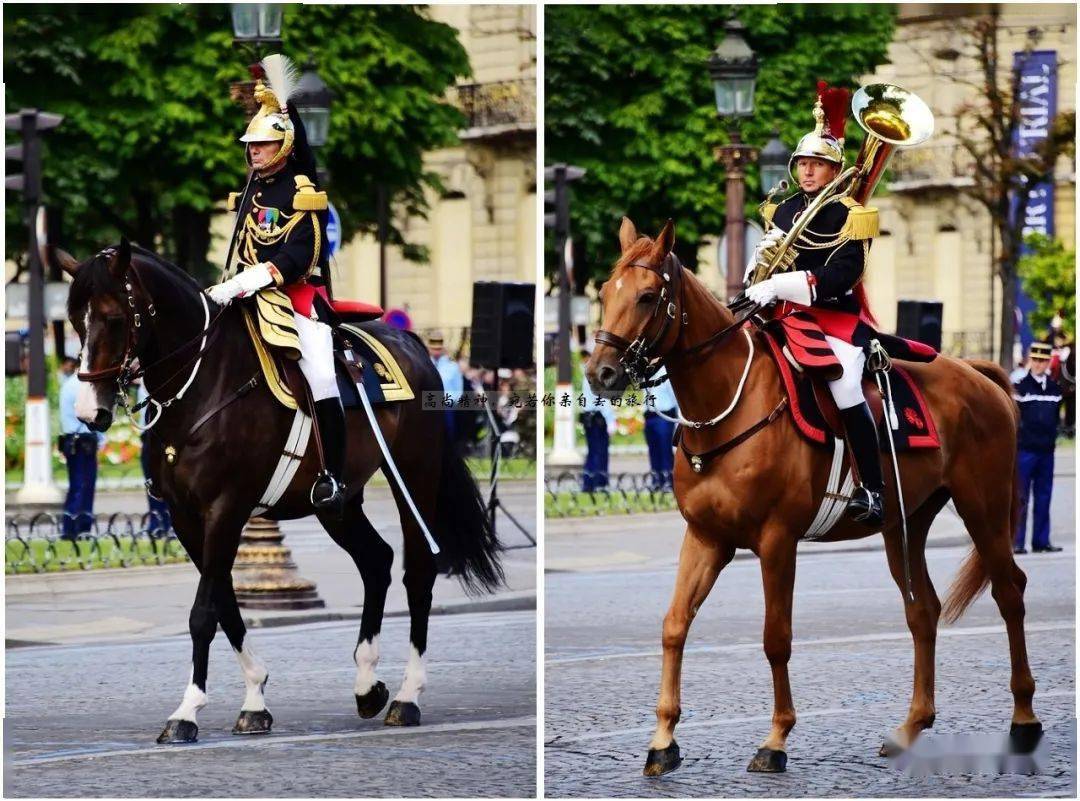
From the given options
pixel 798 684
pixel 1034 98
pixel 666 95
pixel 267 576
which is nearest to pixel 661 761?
pixel 798 684

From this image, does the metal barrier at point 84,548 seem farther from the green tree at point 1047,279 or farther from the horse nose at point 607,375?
the green tree at point 1047,279

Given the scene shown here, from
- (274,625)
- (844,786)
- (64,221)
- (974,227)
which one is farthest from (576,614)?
(974,227)

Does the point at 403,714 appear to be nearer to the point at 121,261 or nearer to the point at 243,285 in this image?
the point at 243,285

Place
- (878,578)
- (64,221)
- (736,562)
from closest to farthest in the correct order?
1. (878,578)
2. (736,562)
3. (64,221)

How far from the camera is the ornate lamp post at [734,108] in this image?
23812 millimetres

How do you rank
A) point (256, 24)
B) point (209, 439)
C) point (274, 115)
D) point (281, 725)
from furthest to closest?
1. point (256, 24)
2. point (281, 725)
3. point (274, 115)
4. point (209, 439)

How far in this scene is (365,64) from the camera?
1247 inches

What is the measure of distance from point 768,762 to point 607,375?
1.68 metres

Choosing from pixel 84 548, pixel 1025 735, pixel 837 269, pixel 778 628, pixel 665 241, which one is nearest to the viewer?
pixel 665 241

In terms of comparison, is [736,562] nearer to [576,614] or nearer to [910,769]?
[576,614]

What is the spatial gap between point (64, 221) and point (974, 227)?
79.2 feet

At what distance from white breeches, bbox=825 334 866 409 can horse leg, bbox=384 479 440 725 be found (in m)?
2.60

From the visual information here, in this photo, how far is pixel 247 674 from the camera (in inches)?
397

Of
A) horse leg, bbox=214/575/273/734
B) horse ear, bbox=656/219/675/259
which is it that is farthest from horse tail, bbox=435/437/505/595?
horse ear, bbox=656/219/675/259
